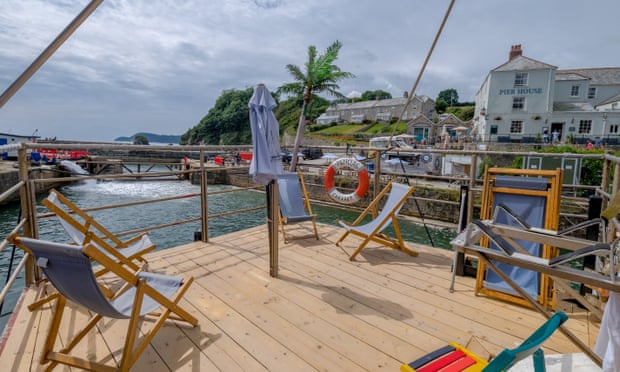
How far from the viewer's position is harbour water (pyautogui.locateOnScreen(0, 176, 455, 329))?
291 inches

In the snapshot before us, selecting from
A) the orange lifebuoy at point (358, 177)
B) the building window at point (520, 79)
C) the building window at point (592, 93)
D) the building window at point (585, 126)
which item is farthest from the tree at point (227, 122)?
the orange lifebuoy at point (358, 177)

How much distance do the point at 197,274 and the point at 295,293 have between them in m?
0.91

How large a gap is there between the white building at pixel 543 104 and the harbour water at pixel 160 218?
62.9ft

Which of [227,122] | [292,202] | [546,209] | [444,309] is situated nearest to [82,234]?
[292,202]

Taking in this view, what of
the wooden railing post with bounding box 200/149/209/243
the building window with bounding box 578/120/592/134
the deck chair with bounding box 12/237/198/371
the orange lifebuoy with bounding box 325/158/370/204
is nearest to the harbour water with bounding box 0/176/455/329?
the wooden railing post with bounding box 200/149/209/243

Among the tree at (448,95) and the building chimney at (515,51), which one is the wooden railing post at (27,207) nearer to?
the building chimney at (515,51)

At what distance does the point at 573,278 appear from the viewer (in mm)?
1064

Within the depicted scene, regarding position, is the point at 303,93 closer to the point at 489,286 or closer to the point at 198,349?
the point at 489,286

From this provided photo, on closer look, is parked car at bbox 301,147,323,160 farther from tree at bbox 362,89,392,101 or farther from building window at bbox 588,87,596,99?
tree at bbox 362,89,392,101

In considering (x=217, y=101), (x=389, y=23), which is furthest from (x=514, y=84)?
(x=217, y=101)

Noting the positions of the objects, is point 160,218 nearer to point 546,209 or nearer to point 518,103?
point 546,209

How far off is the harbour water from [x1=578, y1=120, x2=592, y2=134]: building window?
75.1 ft

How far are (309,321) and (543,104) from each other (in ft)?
99.1

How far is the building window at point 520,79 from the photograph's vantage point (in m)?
25.0
